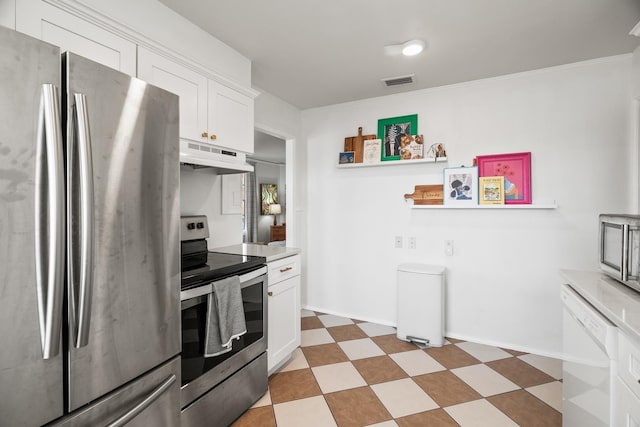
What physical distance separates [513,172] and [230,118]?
2442 millimetres

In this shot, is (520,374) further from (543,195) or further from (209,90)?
(209,90)

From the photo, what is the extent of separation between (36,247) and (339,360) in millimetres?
2264

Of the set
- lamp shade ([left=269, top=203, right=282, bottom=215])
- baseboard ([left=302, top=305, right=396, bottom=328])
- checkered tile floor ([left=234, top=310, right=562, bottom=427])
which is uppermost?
lamp shade ([left=269, top=203, right=282, bottom=215])

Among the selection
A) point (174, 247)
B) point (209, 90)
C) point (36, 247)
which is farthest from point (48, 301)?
point (209, 90)

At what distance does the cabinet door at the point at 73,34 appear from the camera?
4.20 ft

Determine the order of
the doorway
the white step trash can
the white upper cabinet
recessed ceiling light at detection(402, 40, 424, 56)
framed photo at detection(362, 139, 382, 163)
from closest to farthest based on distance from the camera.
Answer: the white upper cabinet, recessed ceiling light at detection(402, 40, 424, 56), the white step trash can, framed photo at detection(362, 139, 382, 163), the doorway

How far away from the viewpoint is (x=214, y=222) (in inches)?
101

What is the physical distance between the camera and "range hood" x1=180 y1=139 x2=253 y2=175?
1.89 metres

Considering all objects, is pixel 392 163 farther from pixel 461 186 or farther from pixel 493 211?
pixel 493 211

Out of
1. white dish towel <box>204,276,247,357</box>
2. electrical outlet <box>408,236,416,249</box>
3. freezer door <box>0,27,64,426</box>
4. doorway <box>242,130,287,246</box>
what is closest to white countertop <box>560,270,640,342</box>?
electrical outlet <box>408,236,416,249</box>

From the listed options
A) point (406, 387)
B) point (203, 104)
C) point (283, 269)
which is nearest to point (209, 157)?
point (203, 104)

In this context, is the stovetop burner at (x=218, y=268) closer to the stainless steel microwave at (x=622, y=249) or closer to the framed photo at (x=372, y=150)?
the framed photo at (x=372, y=150)

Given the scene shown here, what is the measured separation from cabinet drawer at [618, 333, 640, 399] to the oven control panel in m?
2.20

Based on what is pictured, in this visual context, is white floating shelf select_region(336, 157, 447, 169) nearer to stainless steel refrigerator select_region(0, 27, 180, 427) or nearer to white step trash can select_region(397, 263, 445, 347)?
white step trash can select_region(397, 263, 445, 347)
